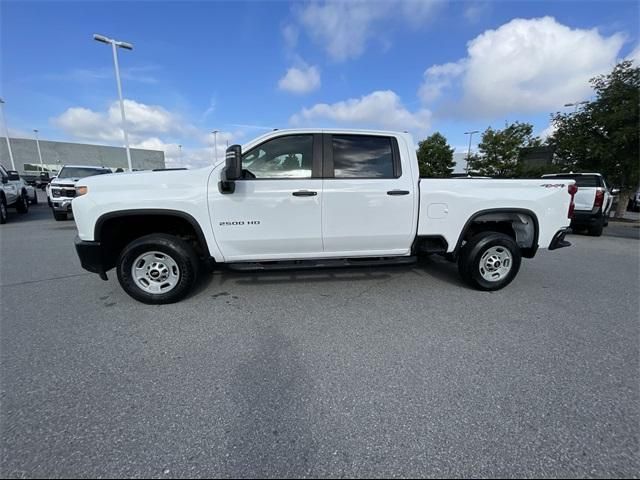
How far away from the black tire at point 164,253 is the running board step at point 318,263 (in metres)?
0.48

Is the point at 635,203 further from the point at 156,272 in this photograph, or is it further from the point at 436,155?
the point at 156,272

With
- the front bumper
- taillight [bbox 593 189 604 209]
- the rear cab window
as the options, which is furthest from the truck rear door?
the rear cab window

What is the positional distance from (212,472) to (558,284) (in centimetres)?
511

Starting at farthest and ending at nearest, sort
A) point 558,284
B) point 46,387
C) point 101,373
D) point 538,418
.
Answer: point 558,284
point 101,373
point 46,387
point 538,418

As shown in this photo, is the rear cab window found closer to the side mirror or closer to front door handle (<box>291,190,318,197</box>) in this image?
front door handle (<box>291,190,318,197</box>)

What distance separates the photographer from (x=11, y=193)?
1090 centimetres

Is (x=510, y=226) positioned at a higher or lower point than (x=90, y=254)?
higher

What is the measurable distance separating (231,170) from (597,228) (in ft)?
35.6

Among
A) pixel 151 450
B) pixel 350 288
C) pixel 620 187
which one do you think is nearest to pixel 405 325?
pixel 350 288

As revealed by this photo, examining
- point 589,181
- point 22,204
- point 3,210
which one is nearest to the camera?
point 589,181

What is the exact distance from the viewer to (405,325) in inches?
127

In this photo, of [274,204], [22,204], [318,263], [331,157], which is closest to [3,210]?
[22,204]

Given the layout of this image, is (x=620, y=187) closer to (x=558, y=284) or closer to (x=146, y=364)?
(x=558, y=284)

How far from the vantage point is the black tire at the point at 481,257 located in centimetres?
405
